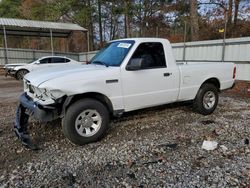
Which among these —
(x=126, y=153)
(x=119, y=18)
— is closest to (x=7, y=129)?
(x=126, y=153)

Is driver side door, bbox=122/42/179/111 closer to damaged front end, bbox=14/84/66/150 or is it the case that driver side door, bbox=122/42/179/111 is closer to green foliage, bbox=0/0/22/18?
damaged front end, bbox=14/84/66/150

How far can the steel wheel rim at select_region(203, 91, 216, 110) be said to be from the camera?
20.2ft

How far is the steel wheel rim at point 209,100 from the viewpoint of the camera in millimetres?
6168

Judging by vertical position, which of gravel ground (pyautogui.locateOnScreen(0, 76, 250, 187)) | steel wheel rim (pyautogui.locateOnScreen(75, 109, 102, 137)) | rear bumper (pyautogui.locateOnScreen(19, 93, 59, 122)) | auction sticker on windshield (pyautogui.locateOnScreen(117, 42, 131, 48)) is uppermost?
auction sticker on windshield (pyautogui.locateOnScreen(117, 42, 131, 48))

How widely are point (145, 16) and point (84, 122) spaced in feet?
81.6

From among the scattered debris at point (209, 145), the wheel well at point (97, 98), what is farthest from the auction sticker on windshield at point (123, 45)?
the scattered debris at point (209, 145)

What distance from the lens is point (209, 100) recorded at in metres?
6.30

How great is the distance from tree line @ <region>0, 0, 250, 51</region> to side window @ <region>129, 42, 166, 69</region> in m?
9.36

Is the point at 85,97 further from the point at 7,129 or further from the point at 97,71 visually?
the point at 7,129

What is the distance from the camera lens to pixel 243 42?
1057 cm

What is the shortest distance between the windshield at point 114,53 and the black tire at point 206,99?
2.27m

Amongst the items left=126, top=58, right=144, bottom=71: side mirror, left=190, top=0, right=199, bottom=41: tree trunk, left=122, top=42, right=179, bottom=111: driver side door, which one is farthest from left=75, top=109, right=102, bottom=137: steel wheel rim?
left=190, top=0, right=199, bottom=41: tree trunk

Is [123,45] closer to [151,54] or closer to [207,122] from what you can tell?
[151,54]

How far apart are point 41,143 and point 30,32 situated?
21.4 m
